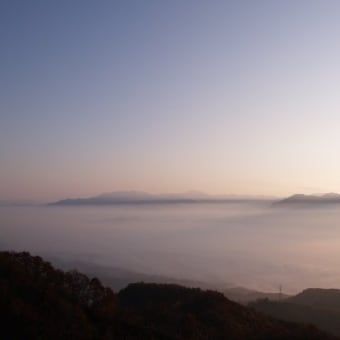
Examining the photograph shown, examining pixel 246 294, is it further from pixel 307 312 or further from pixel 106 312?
pixel 106 312

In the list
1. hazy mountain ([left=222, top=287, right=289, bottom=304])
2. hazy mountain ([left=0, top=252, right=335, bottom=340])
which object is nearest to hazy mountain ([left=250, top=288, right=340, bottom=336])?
hazy mountain ([left=0, top=252, right=335, bottom=340])

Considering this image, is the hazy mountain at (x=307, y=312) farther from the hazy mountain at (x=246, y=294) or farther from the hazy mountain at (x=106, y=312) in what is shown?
the hazy mountain at (x=246, y=294)

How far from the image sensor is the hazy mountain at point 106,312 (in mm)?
18906

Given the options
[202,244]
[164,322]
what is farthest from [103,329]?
[202,244]

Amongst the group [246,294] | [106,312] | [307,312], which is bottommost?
[246,294]

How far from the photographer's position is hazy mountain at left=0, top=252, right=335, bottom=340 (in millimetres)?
18906

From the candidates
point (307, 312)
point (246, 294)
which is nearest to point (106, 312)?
point (307, 312)

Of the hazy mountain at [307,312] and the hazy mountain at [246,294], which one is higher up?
the hazy mountain at [307,312]

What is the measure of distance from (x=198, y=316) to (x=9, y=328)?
56.2 ft

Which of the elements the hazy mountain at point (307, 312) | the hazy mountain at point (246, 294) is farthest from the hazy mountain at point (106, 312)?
the hazy mountain at point (246, 294)

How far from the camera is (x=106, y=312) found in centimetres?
2383

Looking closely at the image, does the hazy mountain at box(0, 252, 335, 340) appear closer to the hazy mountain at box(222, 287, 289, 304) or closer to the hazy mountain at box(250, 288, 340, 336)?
the hazy mountain at box(250, 288, 340, 336)

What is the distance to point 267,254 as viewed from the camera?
163750 millimetres

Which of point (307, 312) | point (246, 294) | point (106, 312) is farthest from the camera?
point (246, 294)
